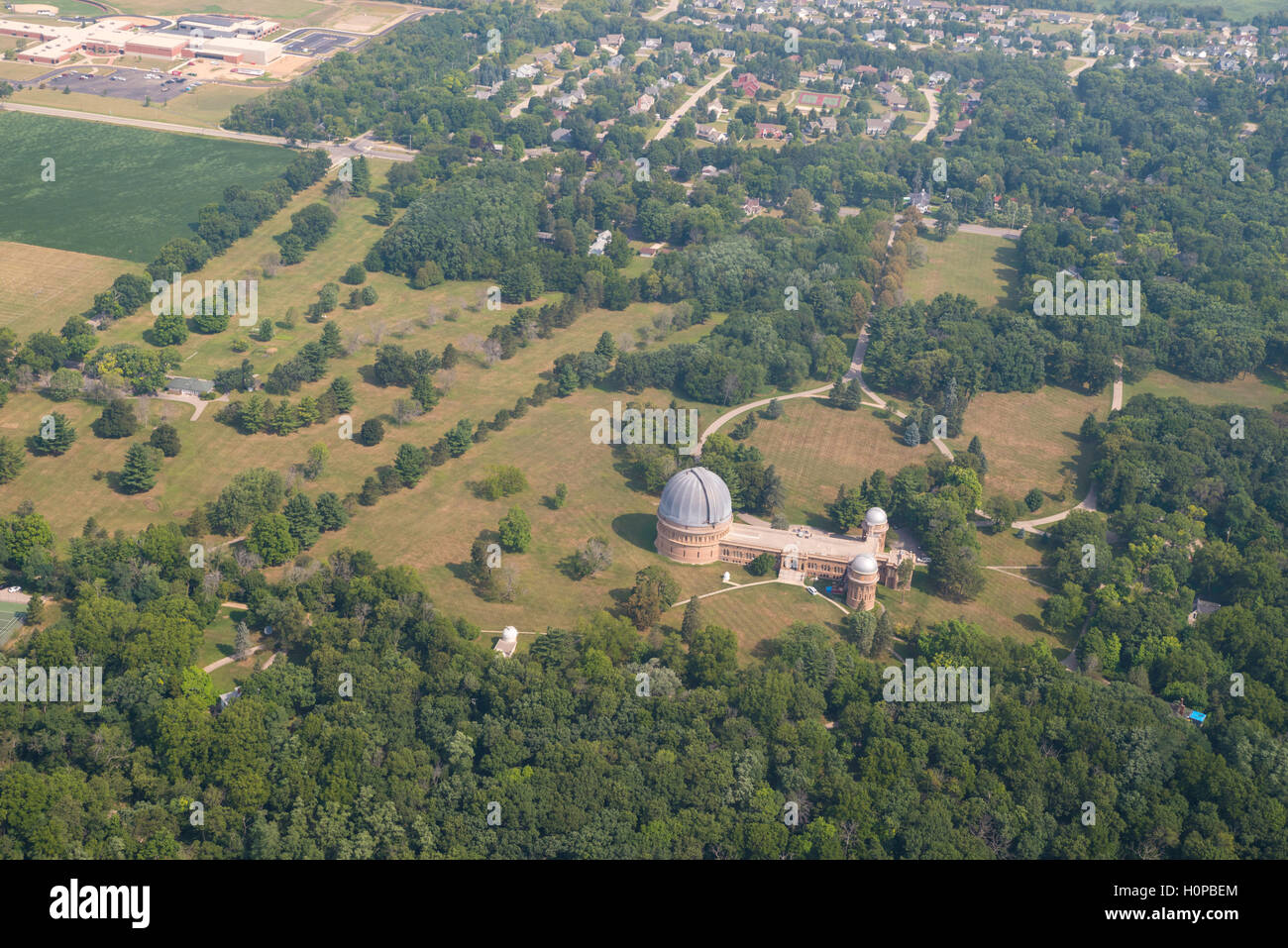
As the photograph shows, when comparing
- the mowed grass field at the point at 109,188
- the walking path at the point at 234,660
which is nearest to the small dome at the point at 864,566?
the walking path at the point at 234,660

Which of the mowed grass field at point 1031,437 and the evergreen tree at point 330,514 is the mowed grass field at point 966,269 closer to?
the mowed grass field at point 1031,437

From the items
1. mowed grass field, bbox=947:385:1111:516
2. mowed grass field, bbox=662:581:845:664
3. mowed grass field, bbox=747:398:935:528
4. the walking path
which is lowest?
the walking path

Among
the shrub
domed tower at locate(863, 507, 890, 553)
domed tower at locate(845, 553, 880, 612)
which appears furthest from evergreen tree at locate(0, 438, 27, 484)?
domed tower at locate(863, 507, 890, 553)

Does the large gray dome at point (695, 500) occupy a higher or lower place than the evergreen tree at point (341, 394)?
higher

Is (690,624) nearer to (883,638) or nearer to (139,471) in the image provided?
(883,638)

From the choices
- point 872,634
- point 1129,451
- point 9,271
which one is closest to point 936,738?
point 872,634

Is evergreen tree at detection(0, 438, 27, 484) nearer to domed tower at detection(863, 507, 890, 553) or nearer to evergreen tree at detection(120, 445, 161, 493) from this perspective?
evergreen tree at detection(120, 445, 161, 493)

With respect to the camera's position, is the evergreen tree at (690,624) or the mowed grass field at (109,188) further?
the mowed grass field at (109,188)
